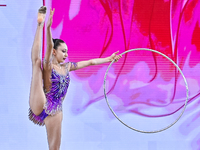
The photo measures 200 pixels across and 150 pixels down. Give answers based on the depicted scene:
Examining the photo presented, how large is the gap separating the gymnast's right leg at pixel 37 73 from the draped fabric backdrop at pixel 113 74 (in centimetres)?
82

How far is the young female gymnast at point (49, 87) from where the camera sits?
232 centimetres

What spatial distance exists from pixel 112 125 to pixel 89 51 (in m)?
0.78

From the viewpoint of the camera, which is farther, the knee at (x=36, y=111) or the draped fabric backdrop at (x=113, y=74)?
the draped fabric backdrop at (x=113, y=74)

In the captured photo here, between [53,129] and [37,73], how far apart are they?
44cm

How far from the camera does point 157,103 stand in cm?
320

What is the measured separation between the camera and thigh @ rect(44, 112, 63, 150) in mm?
2396

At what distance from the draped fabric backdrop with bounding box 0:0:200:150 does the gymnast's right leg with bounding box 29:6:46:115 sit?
821mm

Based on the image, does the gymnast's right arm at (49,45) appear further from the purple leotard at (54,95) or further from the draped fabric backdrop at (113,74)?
the draped fabric backdrop at (113,74)

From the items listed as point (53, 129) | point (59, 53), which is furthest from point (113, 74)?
point (53, 129)

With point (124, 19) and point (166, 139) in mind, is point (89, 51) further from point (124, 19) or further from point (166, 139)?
point (166, 139)

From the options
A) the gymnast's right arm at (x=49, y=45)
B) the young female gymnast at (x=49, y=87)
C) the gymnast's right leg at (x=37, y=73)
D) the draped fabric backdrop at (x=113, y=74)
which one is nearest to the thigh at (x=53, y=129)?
the young female gymnast at (x=49, y=87)

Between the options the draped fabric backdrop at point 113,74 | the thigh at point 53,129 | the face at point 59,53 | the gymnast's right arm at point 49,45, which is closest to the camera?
the gymnast's right arm at point 49,45

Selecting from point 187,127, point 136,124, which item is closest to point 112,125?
point 136,124

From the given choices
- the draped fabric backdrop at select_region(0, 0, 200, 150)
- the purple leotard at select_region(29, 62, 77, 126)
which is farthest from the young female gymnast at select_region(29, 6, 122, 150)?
the draped fabric backdrop at select_region(0, 0, 200, 150)
